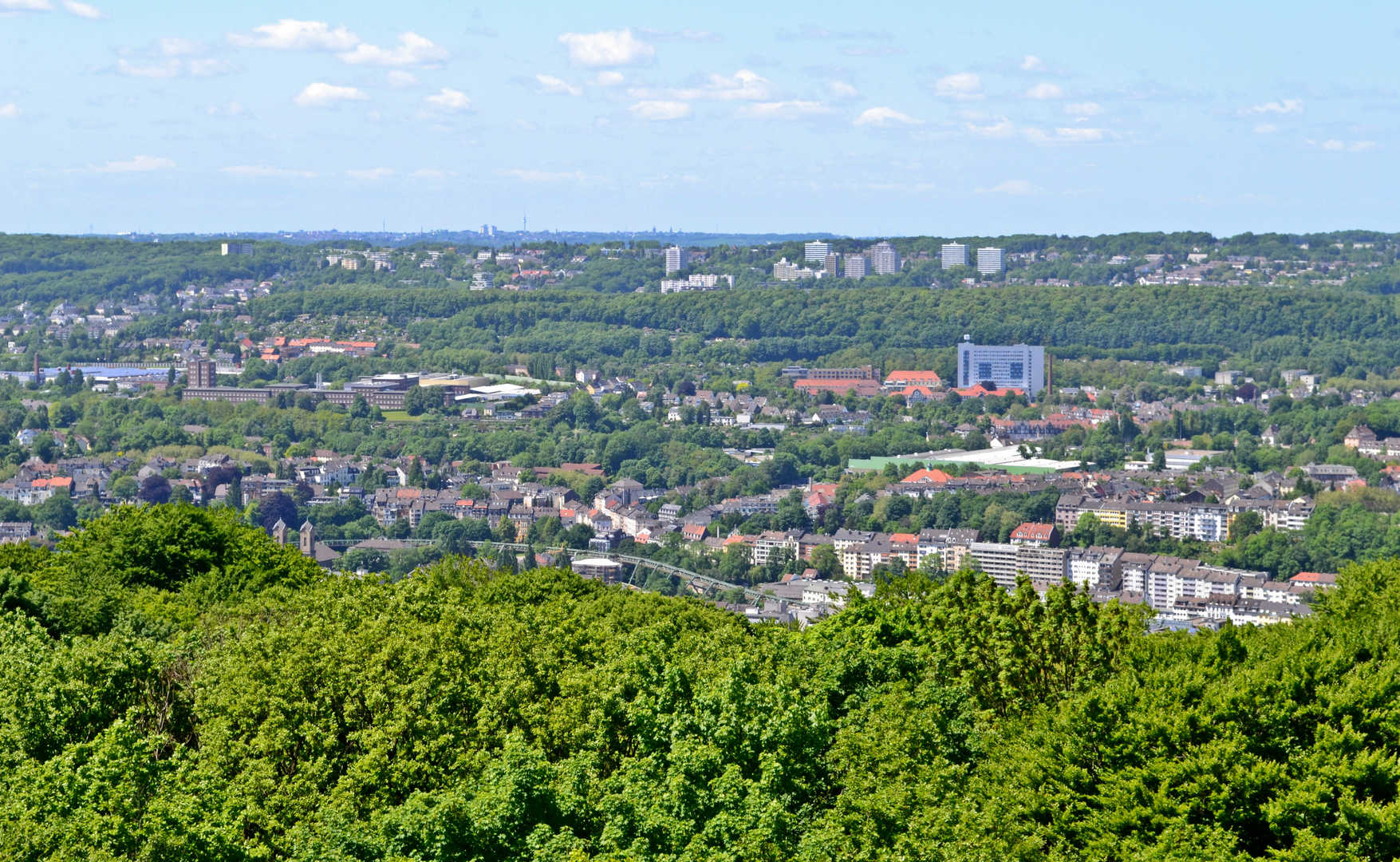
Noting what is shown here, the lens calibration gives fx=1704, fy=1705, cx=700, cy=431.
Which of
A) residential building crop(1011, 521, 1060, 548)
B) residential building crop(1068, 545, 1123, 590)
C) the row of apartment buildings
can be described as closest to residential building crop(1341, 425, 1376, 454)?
the row of apartment buildings

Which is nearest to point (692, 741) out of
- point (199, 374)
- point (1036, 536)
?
point (1036, 536)

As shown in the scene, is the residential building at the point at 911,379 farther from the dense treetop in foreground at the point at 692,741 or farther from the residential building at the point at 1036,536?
the dense treetop in foreground at the point at 692,741

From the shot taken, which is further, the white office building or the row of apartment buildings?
the white office building

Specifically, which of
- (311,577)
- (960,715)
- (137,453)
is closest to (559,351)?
(137,453)

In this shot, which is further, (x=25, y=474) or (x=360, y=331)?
(x=360, y=331)

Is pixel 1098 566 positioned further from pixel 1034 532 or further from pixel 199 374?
pixel 199 374

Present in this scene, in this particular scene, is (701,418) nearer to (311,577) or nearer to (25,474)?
(25,474)

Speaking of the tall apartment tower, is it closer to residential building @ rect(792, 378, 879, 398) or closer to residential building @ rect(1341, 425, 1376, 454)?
residential building @ rect(792, 378, 879, 398)
